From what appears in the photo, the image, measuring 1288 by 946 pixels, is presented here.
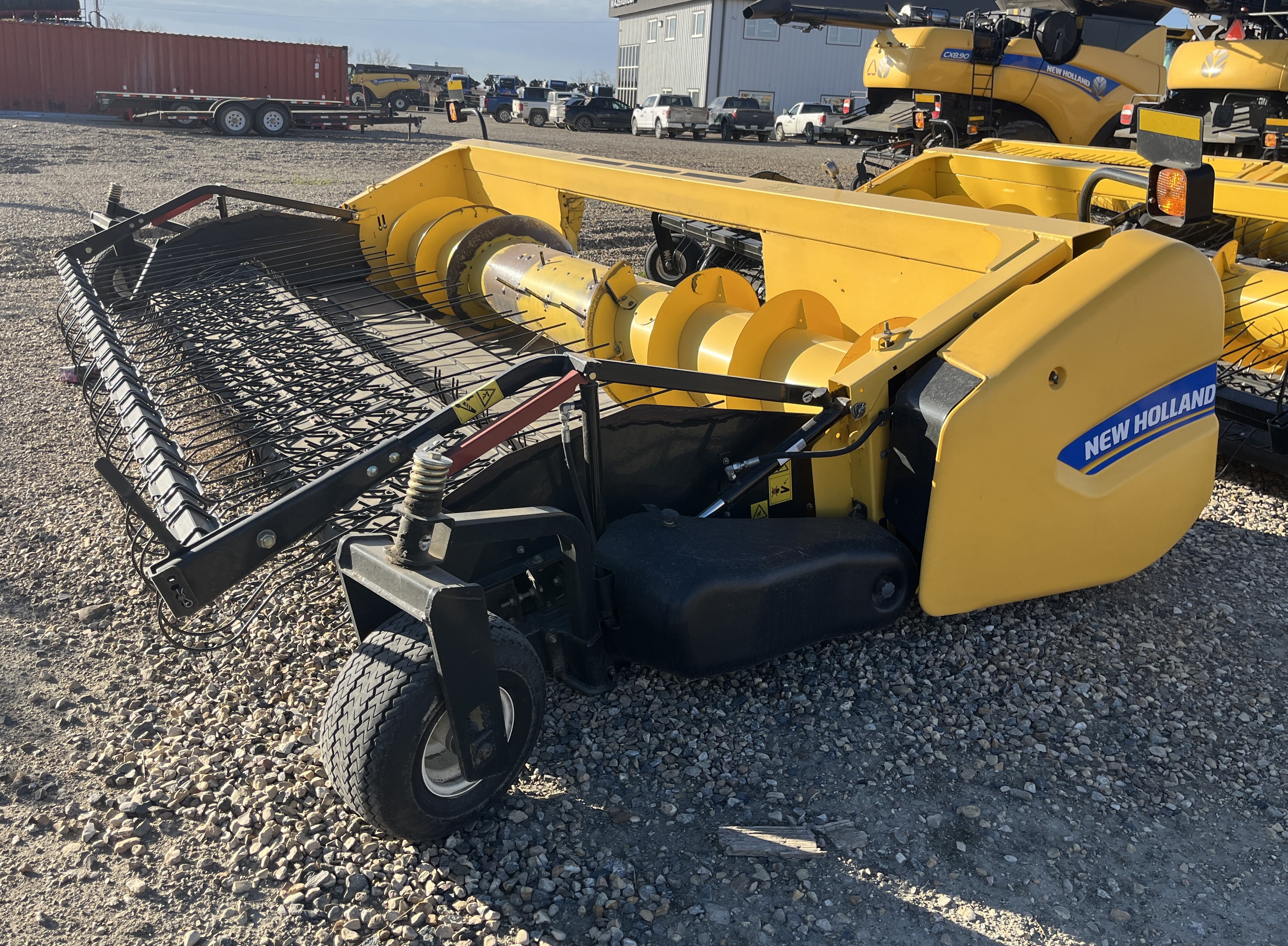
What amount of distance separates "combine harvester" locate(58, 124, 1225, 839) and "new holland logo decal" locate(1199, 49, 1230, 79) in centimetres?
596

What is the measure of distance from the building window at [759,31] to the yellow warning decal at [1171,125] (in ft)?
121

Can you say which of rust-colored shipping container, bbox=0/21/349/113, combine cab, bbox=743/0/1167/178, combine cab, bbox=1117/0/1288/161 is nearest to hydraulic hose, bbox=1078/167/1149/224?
combine cab, bbox=1117/0/1288/161

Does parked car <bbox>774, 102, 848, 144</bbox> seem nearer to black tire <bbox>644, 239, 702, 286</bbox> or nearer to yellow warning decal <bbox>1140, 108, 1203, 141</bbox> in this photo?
black tire <bbox>644, 239, 702, 286</bbox>

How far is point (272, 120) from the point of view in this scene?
22.5 meters

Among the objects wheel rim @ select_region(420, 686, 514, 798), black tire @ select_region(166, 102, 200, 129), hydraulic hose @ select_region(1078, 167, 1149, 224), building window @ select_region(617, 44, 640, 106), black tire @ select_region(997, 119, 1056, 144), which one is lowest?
wheel rim @ select_region(420, 686, 514, 798)

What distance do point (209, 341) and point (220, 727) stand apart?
5.00 ft

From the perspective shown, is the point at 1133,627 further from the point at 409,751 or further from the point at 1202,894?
the point at 409,751

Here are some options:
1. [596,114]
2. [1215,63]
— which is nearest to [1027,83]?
[1215,63]

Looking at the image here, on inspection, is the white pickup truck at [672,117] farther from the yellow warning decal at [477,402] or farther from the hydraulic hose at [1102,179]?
the yellow warning decal at [477,402]

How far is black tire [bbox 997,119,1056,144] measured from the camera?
9.91 m

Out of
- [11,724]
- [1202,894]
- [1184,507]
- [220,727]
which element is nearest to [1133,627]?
[1184,507]

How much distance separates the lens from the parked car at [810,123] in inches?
1048

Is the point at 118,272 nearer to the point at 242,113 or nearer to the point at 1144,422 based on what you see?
the point at 1144,422

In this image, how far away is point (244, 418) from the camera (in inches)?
117
